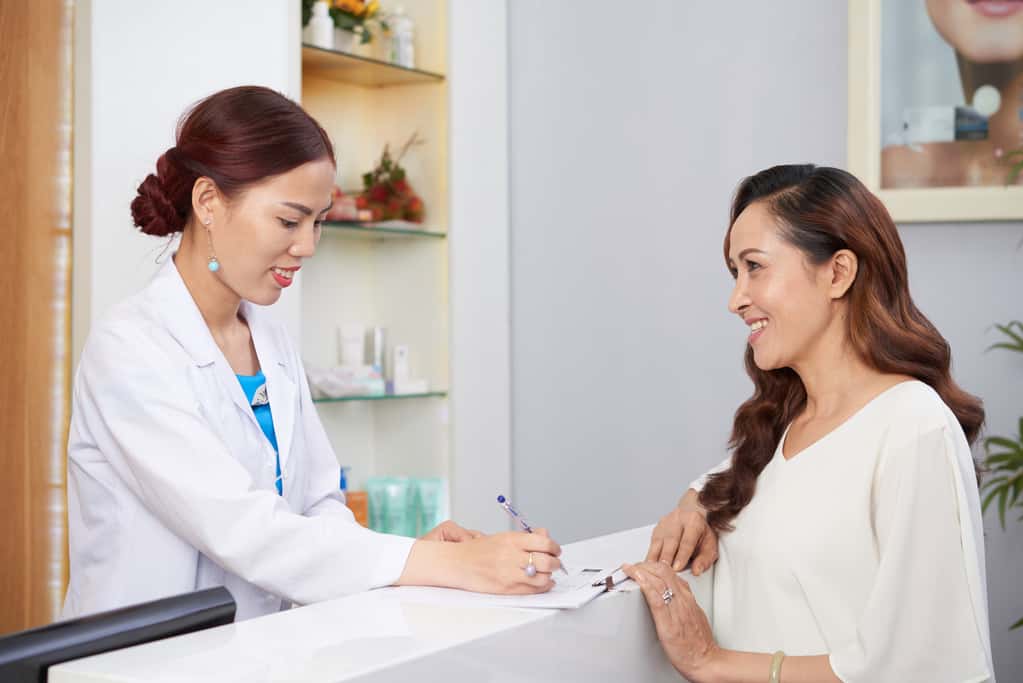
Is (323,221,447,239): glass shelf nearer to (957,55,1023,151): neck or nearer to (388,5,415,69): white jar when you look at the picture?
(388,5,415,69): white jar

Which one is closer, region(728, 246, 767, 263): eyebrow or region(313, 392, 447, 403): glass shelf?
region(728, 246, 767, 263): eyebrow

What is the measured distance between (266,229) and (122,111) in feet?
3.14

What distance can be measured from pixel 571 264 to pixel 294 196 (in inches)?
82.7

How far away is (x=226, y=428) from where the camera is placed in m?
1.93

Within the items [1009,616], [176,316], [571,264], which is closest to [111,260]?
[176,316]

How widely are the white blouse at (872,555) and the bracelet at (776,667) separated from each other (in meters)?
0.08

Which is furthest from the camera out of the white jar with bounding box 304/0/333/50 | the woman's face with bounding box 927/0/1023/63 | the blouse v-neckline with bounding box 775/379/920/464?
the white jar with bounding box 304/0/333/50

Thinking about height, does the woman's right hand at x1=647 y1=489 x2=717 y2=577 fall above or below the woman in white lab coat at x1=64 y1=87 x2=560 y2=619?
below

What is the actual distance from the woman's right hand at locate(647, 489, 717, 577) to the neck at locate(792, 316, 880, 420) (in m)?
0.26

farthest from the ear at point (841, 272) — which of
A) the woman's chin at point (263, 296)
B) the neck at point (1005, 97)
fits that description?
the neck at point (1005, 97)

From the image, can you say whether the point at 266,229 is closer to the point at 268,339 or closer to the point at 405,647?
the point at 268,339

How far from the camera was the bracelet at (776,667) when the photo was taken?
1650mm

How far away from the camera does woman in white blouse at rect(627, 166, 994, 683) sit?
1600 millimetres

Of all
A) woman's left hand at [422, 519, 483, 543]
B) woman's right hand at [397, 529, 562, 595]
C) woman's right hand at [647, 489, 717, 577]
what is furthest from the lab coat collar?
woman's right hand at [647, 489, 717, 577]
